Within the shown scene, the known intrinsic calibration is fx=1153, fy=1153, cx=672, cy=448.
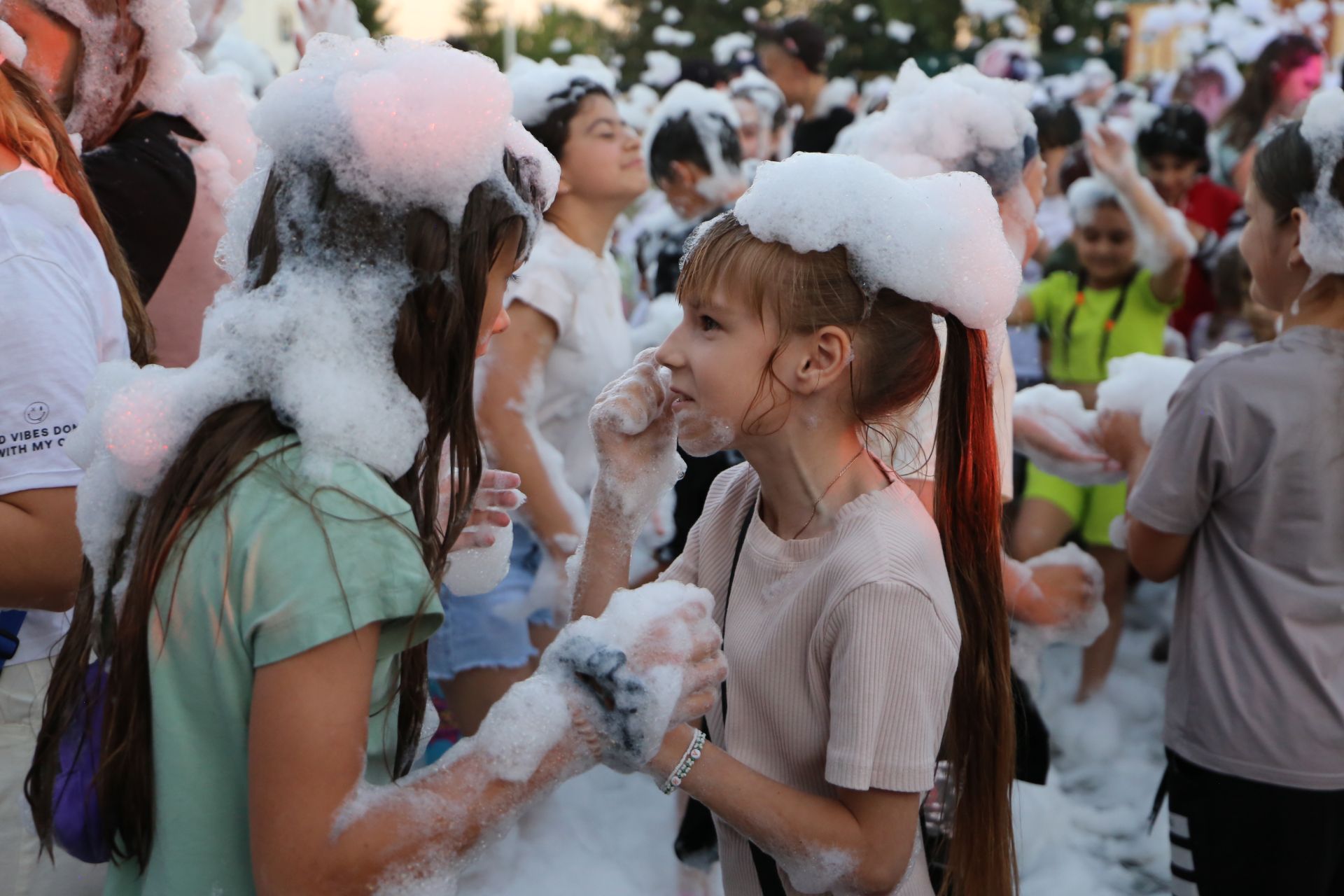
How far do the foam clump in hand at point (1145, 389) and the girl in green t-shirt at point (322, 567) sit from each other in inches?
73.5

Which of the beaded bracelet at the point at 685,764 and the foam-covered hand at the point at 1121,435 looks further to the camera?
the foam-covered hand at the point at 1121,435

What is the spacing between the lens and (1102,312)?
4.70 meters

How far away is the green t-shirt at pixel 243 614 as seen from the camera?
1140mm

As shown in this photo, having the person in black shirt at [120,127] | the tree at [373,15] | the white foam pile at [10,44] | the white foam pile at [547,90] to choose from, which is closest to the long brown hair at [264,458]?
the white foam pile at [10,44]

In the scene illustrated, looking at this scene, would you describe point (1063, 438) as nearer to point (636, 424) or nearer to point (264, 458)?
point (636, 424)

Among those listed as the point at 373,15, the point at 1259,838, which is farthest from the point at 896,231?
the point at 373,15

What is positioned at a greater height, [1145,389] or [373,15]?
[1145,389]

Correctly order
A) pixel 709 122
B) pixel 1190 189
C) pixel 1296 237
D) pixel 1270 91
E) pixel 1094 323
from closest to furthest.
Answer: pixel 1296 237, pixel 1094 323, pixel 709 122, pixel 1190 189, pixel 1270 91

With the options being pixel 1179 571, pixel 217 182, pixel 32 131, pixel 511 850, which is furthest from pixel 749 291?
pixel 511 850

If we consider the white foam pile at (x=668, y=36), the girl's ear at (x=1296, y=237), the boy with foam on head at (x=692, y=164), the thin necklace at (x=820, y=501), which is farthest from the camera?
the white foam pile at (x=668, y=36)

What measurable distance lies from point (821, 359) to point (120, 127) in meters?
1.89

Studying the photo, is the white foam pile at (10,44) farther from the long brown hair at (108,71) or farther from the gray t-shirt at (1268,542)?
the gray t-shirt at (1268,542)

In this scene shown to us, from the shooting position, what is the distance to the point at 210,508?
1.18 metres

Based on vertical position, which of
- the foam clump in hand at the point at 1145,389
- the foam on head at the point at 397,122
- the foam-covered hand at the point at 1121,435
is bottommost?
the foam-covered hand at the point at 1121,435
